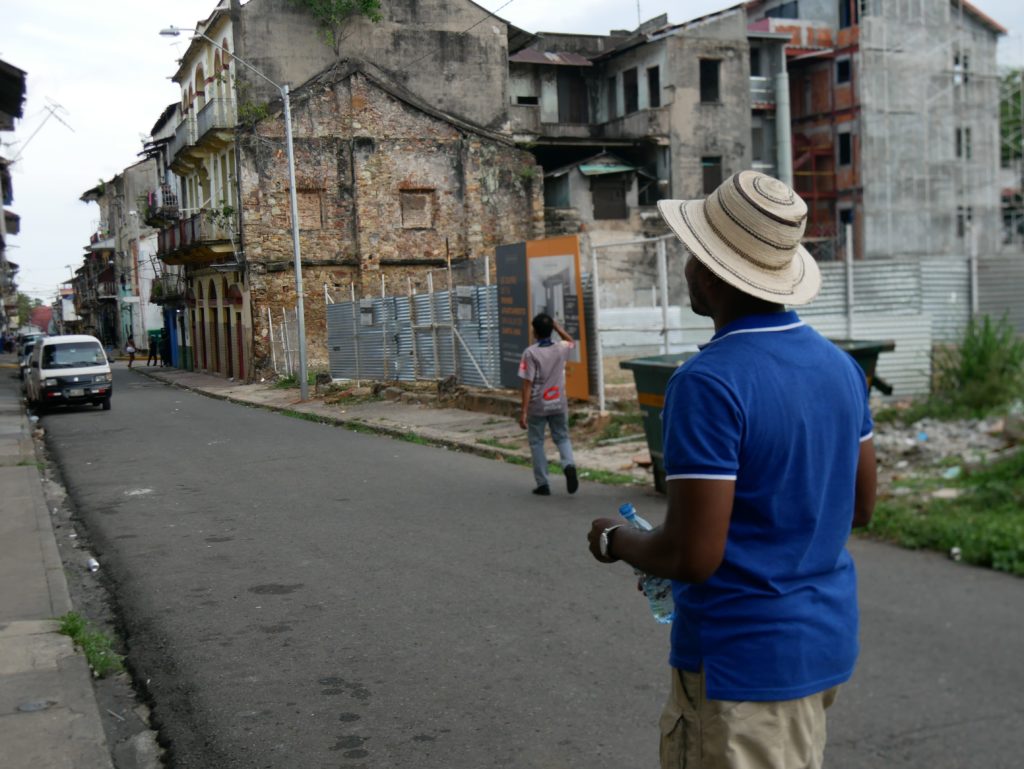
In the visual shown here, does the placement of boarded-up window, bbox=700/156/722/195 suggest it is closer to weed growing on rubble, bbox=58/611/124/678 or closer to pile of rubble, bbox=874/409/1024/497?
→ pile of rubble, bbox=874/409/1024/497

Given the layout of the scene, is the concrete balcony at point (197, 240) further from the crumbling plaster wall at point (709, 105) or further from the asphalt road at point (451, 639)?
the asphalt road at point (451, 639)

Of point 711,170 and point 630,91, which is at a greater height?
point 630,91

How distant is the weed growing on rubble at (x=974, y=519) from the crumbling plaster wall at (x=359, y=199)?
94.5 feet

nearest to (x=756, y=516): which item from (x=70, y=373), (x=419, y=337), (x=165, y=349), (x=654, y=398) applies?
(x=654, y=398)

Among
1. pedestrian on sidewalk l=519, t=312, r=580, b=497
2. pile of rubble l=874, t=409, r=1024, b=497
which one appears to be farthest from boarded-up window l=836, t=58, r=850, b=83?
pedestrian on sidewalk l=519, t=312, r=580, b=497

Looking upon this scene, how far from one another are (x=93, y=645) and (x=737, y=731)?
478 centimetres

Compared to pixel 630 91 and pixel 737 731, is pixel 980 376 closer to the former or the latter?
pixel 737 731

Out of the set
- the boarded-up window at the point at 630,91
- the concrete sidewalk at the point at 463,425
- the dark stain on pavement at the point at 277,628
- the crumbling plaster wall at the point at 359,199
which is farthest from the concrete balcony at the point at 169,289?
the dark stain on pavement at the point at 277,628

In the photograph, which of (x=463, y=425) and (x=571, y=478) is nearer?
(x=571, y=478)

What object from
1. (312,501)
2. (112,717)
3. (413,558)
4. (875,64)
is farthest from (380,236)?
(112,717)

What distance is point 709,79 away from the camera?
142ft

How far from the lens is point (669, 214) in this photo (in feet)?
8.87

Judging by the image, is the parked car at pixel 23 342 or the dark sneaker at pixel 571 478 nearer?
the dark sneaker at pixel 571 478

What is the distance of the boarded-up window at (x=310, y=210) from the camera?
36.3m
